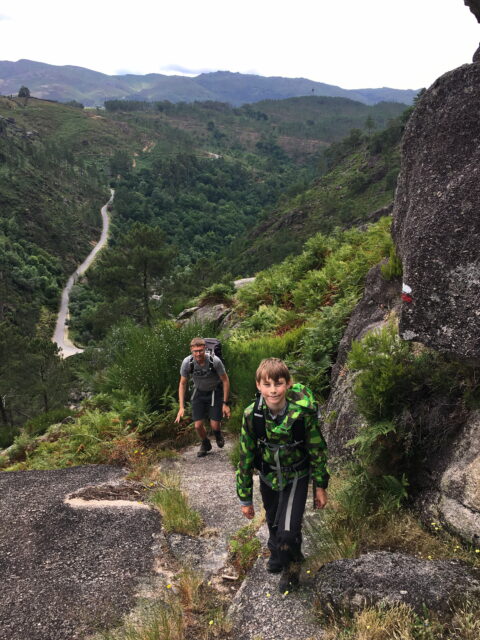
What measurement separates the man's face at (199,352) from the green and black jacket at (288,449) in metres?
2.91

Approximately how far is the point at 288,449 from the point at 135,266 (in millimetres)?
27112

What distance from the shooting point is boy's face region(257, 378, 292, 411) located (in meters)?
3.35

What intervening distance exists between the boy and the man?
296cm

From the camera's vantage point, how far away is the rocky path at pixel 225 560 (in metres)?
3.30

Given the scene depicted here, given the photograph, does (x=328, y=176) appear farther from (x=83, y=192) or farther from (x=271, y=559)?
(x=271, y=559)

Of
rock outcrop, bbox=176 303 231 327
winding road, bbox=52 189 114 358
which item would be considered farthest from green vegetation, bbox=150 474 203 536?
winding road, bbox=52 189 114 358

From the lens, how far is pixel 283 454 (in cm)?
351

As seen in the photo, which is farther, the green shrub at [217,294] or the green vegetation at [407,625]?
the green shrub at [217,294]

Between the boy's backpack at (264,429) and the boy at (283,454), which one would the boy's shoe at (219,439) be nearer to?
the boy at (283,454)

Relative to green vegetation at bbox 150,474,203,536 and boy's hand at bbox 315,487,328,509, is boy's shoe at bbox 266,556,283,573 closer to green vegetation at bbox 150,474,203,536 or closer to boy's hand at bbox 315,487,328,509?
boy's hand at bbox 315,487,328,509

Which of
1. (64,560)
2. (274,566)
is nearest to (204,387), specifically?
(64,560)

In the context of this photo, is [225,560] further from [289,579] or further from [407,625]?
[407,625]

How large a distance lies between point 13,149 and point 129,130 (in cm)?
8955

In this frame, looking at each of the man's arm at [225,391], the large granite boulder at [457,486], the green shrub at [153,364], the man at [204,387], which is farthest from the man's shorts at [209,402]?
the large granite boulder at [457,486]
